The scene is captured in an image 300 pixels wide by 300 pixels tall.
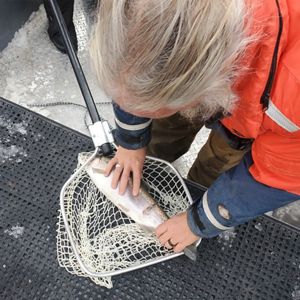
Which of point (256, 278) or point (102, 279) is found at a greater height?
point (102, 279)

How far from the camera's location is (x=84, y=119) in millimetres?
1910

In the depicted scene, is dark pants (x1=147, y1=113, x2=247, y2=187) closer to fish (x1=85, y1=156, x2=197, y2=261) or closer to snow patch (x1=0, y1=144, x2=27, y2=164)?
fish (x1=85, y1=156, x2=197, y2=261)

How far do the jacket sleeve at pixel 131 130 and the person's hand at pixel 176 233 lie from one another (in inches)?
8.9

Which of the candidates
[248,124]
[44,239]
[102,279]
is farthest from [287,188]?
[44,239]

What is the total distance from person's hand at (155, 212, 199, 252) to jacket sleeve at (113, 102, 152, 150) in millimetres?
226

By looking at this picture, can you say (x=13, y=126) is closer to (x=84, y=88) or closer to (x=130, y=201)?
(x=84, y=88)

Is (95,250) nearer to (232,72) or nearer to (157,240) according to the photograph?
(157,240)

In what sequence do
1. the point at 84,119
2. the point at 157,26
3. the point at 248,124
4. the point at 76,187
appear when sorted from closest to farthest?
the point at 157,26, the point at 248,124, the point at 76,187, the point at 84,119

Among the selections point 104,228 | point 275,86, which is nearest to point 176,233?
point 104,228

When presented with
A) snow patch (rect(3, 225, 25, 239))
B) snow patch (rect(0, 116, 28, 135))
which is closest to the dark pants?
snow patch (rect(0, 116, 28, 135))

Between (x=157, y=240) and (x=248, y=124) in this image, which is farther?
(x=157, y=240)

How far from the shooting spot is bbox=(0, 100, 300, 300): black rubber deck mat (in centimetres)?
127

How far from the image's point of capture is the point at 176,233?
1.25 metres

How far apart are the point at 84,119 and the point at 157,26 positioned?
1.27 metres
